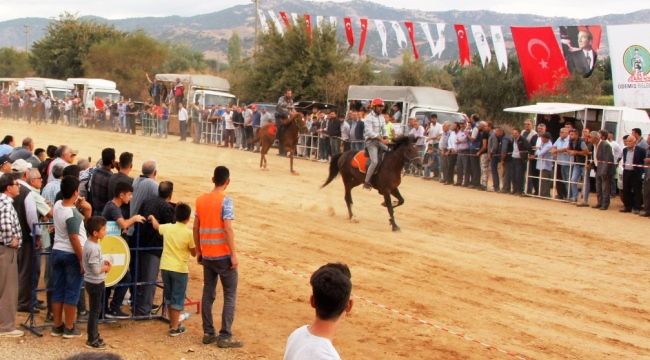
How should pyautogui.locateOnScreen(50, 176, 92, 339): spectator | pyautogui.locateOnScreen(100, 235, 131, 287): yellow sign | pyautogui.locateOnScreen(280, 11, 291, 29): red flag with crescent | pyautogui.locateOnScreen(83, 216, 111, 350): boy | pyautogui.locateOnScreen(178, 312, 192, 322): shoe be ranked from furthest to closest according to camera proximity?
pyautogui.locateOnScreen(280, 11, 291, 29): red flag with crescent → pyautogui.locateOnScreen(178, 312, 192, 322): shoe → pyautogui.locateOnScreen(100, 235, 131, 287): yellow sign → pyautogui.locateOnScreen(50, 176, 92, 339): spectator → pyautogui.locateOnScreen(83, 216, 111, 350): boy

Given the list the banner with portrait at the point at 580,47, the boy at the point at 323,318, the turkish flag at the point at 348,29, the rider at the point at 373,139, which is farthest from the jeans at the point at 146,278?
the turkish flag at the point at 348,29

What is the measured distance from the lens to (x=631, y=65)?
89.0ft

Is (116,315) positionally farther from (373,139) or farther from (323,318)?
(373,139)

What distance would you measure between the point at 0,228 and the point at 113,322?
1.69m

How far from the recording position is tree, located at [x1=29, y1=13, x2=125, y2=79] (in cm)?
7125

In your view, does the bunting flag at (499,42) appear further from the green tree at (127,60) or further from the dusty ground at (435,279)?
the green tree at (127,60)

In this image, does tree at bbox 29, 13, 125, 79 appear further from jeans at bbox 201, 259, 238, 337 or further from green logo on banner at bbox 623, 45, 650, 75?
jeans at bbox 201, 259, 238, 337

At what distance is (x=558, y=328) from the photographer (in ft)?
34.1

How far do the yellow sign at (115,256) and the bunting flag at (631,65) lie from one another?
2060cm

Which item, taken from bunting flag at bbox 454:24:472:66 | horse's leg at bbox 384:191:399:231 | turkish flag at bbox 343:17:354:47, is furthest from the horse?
turkish flag at bbox 343:17:354:47

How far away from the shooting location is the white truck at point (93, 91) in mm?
50906

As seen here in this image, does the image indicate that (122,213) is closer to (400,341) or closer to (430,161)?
(400,341)

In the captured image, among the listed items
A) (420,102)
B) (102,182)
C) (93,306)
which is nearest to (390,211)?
(102,182)

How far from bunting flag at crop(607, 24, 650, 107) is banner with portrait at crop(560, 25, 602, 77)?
4.71 meters
